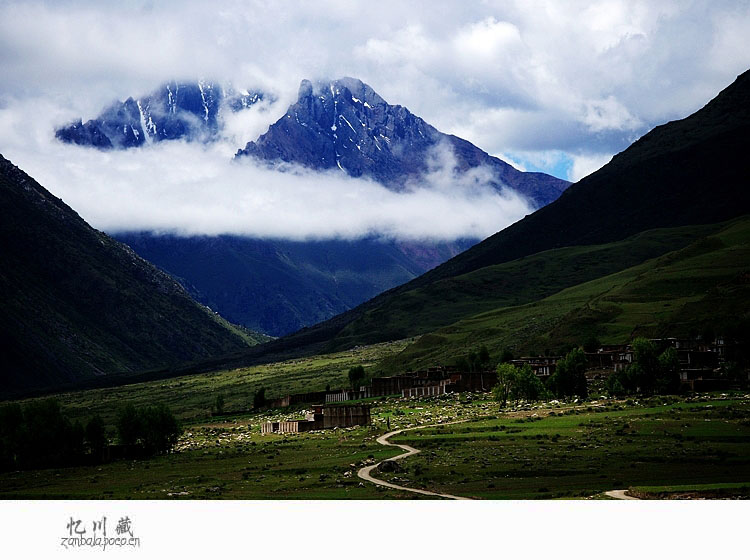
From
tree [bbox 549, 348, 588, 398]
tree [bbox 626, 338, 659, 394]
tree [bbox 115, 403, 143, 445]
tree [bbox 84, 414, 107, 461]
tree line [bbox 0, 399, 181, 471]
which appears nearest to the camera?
tree line [bbox 0, 399, 181, 471]

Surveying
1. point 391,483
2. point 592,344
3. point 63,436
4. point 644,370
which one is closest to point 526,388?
point 644,370

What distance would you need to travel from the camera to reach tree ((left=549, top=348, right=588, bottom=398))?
118062 millimetres

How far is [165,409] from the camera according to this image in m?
105

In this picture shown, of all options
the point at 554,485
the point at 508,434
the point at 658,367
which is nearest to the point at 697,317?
the point at 658,367

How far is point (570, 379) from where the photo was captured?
118625mm

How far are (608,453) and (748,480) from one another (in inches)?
462

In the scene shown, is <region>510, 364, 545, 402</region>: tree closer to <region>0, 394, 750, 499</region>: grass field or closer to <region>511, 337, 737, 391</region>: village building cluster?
<region>511, 337, 737, 391</region>: village building cluster

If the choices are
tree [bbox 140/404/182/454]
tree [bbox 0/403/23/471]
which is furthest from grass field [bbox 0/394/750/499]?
tree [bbox 0/403/23/471]

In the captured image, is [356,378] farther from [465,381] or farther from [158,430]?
[158,430]

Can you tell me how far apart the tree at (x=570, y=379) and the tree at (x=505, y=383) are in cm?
440

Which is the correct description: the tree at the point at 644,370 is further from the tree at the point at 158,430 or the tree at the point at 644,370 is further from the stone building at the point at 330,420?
the tree at the point at 158,430

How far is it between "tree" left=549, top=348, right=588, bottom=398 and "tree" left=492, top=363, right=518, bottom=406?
4.40m

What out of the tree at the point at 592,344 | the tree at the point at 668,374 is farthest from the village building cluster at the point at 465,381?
the tree at the point at 592,344
